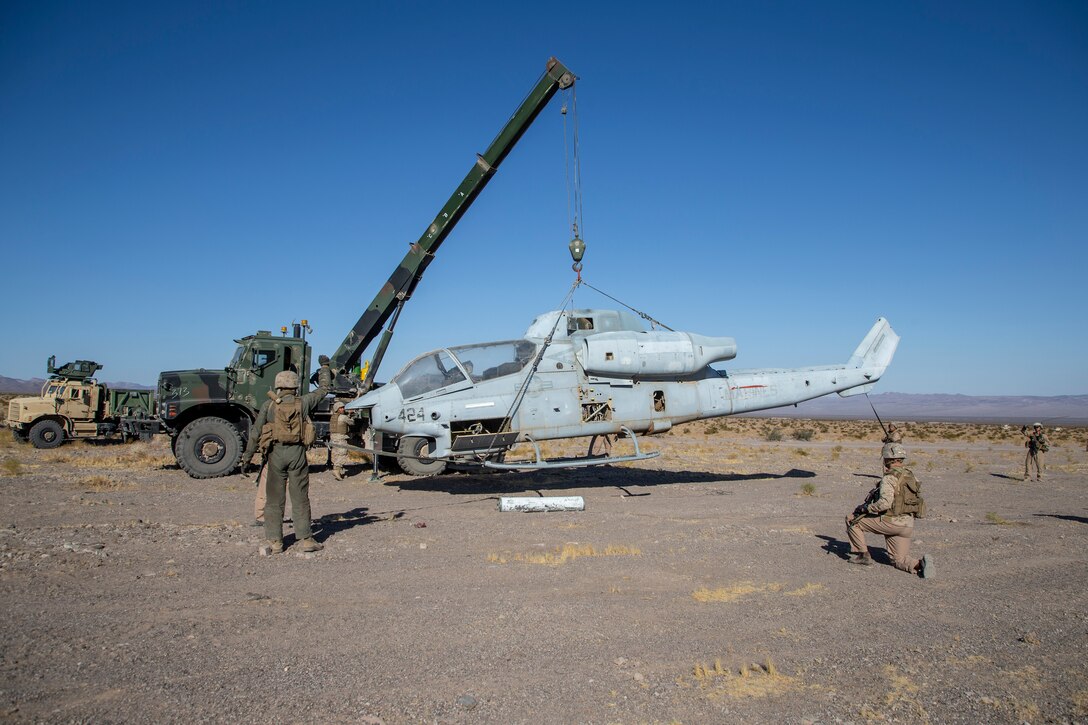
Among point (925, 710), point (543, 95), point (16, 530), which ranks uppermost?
point (543, 95)

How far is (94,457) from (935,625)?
1970 centimetres

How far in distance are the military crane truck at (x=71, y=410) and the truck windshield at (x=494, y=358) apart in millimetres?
14480

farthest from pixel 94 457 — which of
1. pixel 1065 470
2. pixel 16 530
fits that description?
pixel 1065 470

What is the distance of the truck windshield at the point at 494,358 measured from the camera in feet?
36.6

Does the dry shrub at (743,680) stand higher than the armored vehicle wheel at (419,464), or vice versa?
the armored vehicle wheel at (419,464)

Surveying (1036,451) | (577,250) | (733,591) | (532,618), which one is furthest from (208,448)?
(1036,451)

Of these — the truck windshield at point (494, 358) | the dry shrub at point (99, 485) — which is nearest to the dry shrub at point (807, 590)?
the truck windshield at point (494, 358)

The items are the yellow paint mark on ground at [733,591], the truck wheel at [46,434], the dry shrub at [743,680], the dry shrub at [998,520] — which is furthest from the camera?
the truck wheel at [46,434]

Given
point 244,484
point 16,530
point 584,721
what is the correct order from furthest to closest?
point 244,484, point 16,530, point 584,721

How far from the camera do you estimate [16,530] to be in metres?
7.64

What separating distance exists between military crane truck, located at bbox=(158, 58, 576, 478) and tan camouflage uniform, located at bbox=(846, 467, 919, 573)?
9.73 metres

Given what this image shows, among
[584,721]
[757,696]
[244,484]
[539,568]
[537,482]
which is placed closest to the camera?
[584,721]

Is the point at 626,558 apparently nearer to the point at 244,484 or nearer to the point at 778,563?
the point at 778,563

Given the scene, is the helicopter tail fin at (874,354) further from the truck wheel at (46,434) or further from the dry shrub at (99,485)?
the truck wheel at (46,434)
